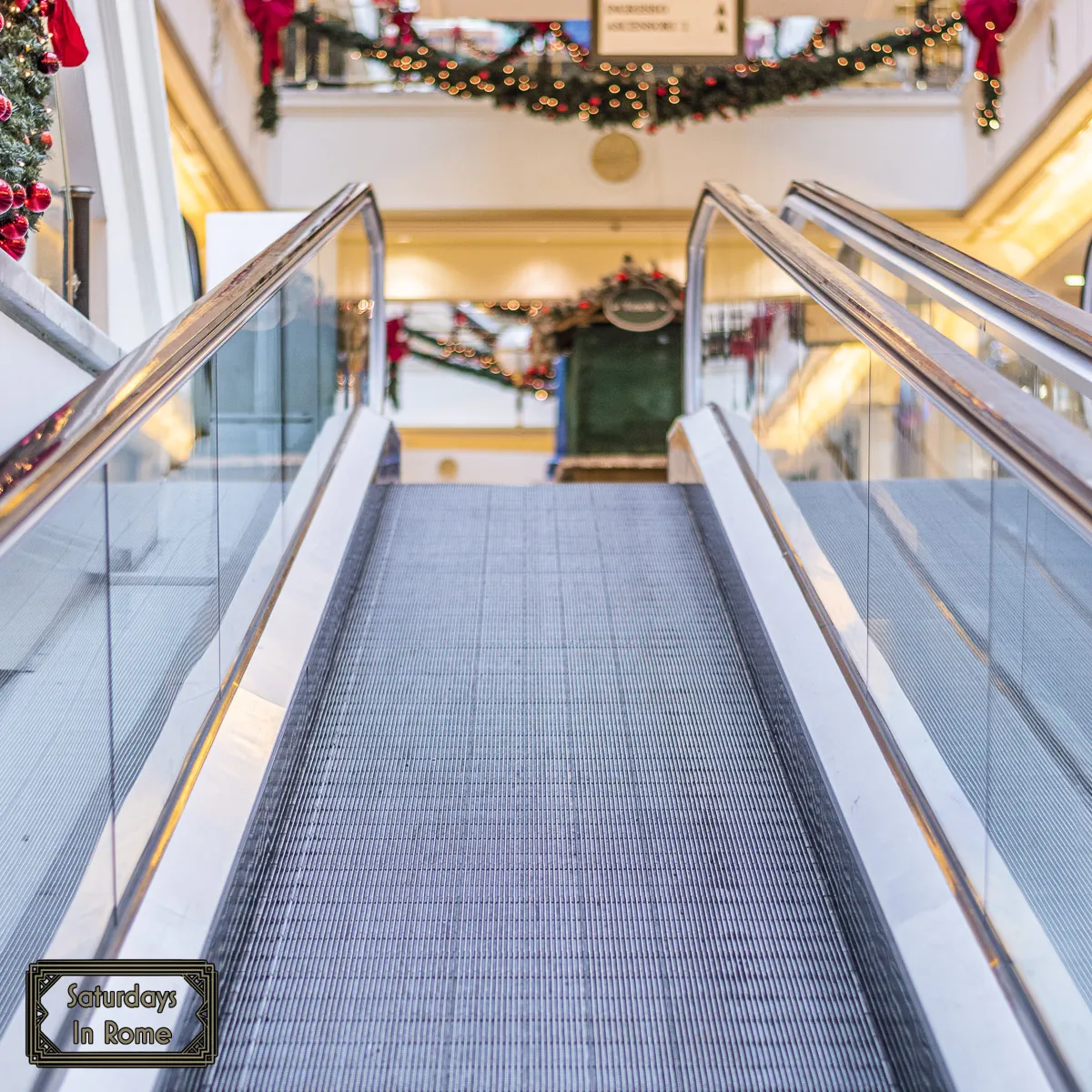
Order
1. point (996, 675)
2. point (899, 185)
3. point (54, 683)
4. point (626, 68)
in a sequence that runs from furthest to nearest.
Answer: point (899, 185) < point (626, 68) < point (996, 675) < point (54, 683)

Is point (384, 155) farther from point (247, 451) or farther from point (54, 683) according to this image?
point (54, 683)

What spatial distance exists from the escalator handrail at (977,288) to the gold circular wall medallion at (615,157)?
753cm

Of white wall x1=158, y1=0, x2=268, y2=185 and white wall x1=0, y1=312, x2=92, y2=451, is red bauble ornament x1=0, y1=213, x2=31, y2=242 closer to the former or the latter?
white wall x1=0, y1=312, x2=92, y2=451

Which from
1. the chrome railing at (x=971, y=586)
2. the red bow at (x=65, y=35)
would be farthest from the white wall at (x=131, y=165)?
the chrome railing at (x=971, y=586)

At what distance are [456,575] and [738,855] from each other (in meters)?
1.58

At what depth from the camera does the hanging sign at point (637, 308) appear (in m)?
8.94

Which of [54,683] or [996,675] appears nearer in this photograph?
[54,683]

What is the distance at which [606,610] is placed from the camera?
3703 mm

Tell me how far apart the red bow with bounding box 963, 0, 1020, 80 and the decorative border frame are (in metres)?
9.04

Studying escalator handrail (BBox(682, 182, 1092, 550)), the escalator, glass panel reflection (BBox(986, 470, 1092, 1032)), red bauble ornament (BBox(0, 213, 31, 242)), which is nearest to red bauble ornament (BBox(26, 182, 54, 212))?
red bauble ornament (BBox(0, 213, 31, 242))

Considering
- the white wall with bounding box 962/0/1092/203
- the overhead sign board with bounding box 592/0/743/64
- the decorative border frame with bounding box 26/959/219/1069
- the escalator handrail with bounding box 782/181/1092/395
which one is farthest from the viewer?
the white wall with bounding box 962/0/1092/203

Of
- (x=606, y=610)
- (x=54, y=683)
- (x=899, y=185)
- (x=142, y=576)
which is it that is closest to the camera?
(x=54, y=683)

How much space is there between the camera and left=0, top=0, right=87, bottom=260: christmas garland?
12.8 feet

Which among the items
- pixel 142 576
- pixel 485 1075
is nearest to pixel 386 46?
pixel 142 576
